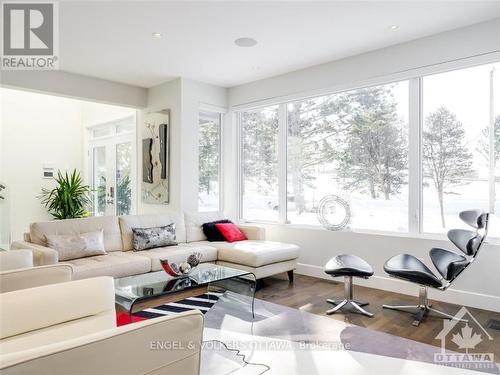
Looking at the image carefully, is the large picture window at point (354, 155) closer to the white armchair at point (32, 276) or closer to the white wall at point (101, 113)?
the white wall at point (101, 113)

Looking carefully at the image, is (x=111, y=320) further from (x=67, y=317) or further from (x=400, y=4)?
(x=400, y=4)

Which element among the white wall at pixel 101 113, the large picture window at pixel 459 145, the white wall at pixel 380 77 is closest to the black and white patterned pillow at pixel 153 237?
the white wall at pixel 380 77

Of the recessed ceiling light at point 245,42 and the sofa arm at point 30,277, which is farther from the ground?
the recessed ceiling light at point 245,42

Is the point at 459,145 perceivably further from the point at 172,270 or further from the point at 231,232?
the point at 172,270

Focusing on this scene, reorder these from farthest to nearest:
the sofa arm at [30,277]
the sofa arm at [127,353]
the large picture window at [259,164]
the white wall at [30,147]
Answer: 1. the white wall at [30,147]
2. the large picture window at [259,164]
3. the sofa arm at [30,277]
4. the sofa arm at [127,353]

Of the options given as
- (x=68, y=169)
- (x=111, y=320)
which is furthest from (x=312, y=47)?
(x=68, y=169)

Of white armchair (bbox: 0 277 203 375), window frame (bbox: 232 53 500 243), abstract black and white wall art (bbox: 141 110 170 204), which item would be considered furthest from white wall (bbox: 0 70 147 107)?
white armchair (bbox: 0 277 203 375)

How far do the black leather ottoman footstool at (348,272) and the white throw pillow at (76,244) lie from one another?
245 centimetres

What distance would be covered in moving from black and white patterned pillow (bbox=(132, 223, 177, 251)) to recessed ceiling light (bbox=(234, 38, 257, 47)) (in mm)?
2375

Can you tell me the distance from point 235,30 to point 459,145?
8.74 ft

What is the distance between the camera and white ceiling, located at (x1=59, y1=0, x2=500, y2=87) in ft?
10.3

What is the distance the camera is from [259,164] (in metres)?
5.61

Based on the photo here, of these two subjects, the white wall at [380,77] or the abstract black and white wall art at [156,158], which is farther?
the abstract black and white wall art at [156,158]

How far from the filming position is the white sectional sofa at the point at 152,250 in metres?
3.43
